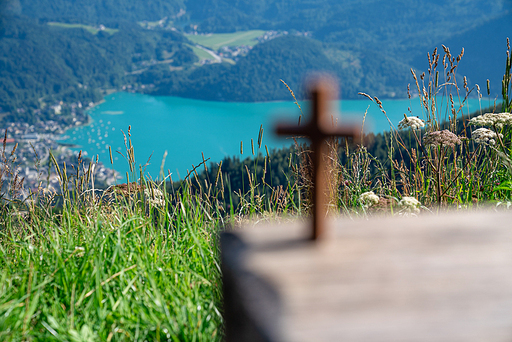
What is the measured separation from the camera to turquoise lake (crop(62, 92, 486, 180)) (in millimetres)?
45188

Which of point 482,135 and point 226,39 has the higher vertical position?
point 226,39

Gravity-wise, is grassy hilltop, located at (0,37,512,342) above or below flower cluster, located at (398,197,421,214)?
below

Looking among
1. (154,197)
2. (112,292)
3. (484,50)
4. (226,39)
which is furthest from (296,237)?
(226,39)

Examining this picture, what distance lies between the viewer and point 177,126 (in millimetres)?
59438

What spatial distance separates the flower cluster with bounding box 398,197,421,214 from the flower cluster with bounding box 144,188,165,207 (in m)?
1.25

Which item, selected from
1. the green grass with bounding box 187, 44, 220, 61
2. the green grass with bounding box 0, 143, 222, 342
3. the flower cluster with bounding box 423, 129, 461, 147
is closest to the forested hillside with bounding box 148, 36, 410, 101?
the green grass with bounding box 187, 44, 220, 61

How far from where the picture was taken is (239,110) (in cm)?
6600

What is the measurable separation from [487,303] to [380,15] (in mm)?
136079

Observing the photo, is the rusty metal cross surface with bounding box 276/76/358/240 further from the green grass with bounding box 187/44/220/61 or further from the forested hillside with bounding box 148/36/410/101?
the green grass with bounding box 187/44/220/61

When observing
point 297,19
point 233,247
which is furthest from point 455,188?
point 297,19

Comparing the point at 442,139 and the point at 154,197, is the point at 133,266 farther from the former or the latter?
the point at 442,139

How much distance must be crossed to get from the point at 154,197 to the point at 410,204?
133 centimetres

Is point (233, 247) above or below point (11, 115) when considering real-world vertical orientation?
below

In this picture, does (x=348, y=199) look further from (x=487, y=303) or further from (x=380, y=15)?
(x=380, y=15)
